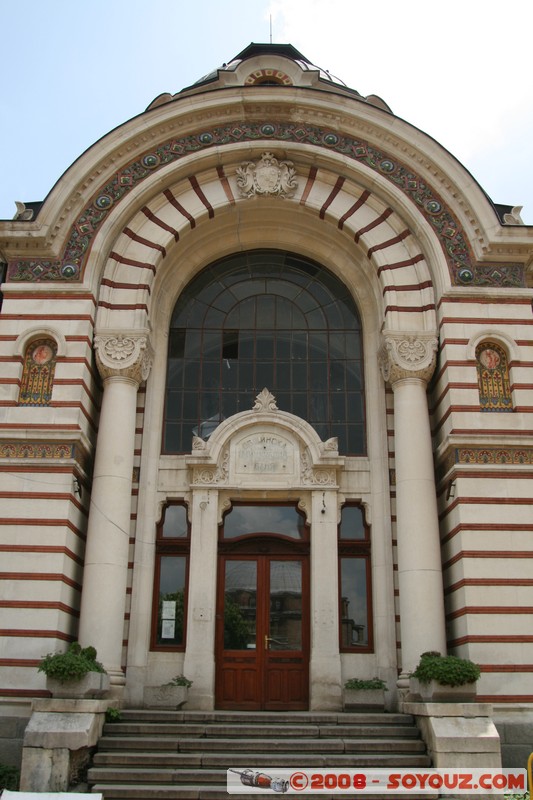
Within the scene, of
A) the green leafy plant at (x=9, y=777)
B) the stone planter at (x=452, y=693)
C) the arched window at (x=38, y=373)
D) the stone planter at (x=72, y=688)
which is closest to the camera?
the green leafy plant at (x=9, y=777)

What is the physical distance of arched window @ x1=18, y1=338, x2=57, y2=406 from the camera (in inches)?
637

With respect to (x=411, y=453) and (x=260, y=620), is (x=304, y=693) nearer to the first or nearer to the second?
(x=260, y=620)

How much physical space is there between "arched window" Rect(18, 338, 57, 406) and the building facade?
5 cm

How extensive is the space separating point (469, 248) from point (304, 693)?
9.63 meters

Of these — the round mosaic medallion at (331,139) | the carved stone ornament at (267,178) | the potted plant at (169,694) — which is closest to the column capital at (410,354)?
the carved stone ornament at (267,178)

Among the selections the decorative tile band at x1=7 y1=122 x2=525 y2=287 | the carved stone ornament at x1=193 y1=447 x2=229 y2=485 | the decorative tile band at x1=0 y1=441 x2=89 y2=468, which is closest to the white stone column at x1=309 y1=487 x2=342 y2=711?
the carved stone ornament at x1=193 y1=447 x2=229 y2=485

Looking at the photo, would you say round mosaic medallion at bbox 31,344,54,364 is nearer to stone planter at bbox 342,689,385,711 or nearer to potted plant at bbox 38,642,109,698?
potted plant at bbox 38,642,109,698

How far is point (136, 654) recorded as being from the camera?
628 inches

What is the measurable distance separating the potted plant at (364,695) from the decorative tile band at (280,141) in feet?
26.7

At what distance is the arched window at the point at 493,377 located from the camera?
53.2ft

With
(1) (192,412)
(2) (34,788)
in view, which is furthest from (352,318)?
(2) (34,788)

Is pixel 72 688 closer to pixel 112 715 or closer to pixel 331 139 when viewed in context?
pixel 112 715

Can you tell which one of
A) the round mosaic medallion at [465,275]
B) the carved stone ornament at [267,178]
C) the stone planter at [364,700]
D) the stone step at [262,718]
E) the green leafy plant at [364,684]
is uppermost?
the carved stone ornament at [267,178]

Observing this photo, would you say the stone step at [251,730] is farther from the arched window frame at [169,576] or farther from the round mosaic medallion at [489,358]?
the round mosaic medallion at [489,358]
